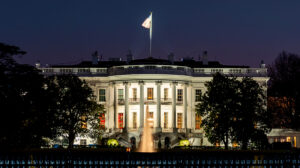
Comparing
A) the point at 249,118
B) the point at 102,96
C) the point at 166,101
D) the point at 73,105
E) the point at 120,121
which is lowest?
the point at 120,121

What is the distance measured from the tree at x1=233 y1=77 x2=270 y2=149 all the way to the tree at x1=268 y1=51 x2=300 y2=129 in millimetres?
12267

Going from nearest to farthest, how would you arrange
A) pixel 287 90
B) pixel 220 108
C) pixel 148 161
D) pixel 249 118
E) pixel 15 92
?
pixel 148 161
pixel 15 92
pixel 249 118
pixel 220 108
pixel 287 90

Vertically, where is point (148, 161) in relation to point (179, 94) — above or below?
below

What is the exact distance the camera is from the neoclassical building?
288ft

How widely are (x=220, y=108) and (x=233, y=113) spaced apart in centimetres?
149

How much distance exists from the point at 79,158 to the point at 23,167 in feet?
8.41

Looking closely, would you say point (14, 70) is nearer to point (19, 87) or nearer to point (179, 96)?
point (19, 87)

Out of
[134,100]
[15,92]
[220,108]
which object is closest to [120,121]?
[134,100]

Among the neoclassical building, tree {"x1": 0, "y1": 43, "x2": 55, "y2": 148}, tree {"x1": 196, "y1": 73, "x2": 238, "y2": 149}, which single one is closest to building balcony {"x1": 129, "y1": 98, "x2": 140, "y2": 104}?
the neoclassical building

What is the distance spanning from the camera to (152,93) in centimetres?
8944

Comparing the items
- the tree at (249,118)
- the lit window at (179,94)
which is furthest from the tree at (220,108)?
the lit window at (179,94)

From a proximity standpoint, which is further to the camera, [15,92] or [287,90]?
[287,90]

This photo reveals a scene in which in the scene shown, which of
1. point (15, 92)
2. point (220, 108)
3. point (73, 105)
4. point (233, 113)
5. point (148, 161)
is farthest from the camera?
point (73, 105)

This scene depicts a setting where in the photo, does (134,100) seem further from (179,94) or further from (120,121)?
(179,94)
